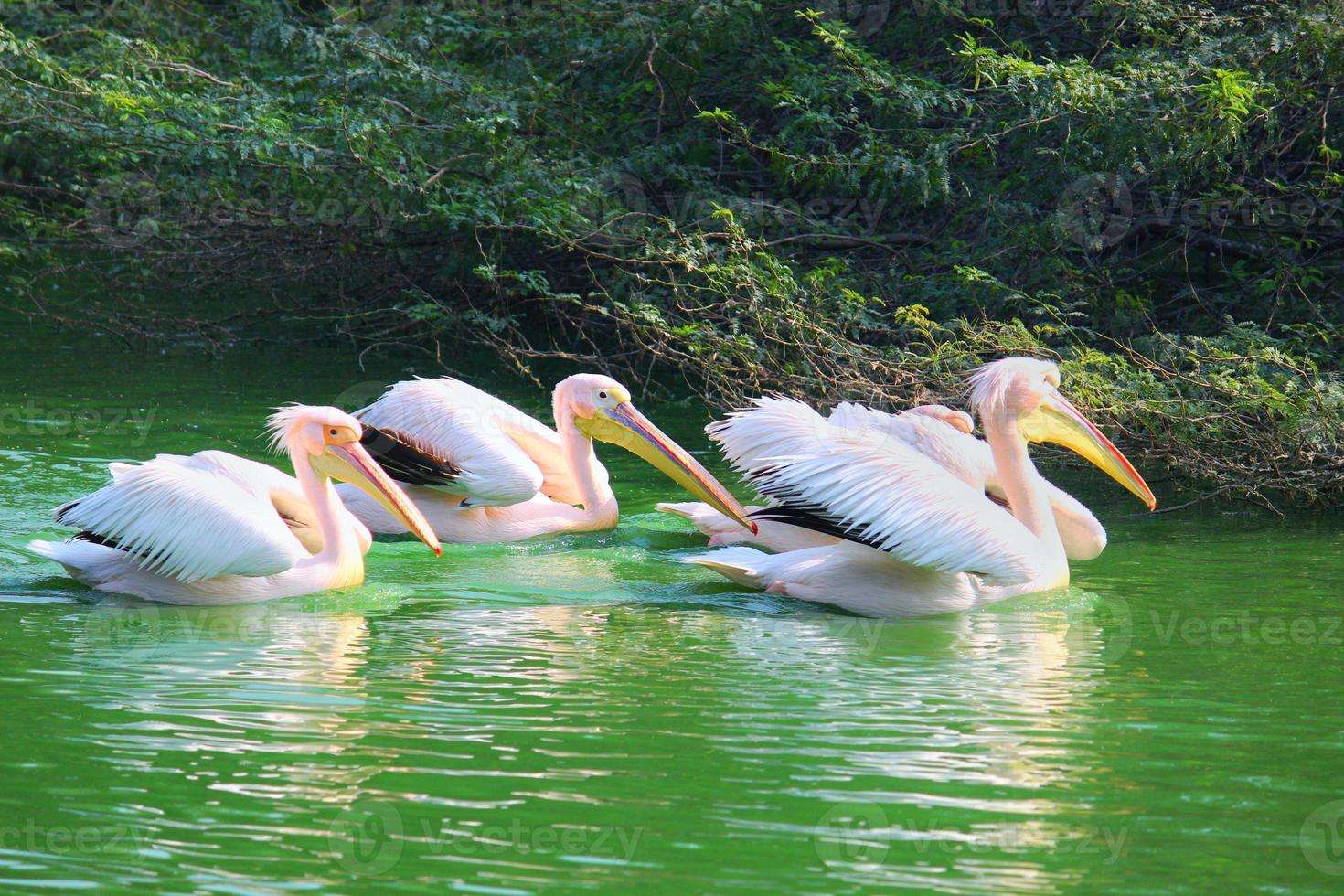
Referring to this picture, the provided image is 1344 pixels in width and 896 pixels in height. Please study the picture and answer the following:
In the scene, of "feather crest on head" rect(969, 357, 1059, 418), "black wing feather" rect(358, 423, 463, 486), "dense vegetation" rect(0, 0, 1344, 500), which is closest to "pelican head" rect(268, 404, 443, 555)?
"black wing feather" rect(358, 423, 463, 486)

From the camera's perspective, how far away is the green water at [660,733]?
3248 millimetres

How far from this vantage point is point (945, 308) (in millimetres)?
9148

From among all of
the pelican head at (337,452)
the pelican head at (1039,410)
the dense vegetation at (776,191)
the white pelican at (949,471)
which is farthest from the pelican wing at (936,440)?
the pelican head at (337,452)

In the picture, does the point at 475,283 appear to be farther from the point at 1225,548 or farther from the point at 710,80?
the point at 1225,548

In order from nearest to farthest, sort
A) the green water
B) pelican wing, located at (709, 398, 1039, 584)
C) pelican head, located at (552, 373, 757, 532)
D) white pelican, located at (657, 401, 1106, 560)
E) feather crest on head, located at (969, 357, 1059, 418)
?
1. the green water
2. pelican wing, located at (709, 398, 1039, 584)
3. feather crest on head, located at (969, 357, 1059, 418)
4. white pelican, located at (657, 401, 1106, 560)
5. pelican head, located at (552, 373, 757, 532)

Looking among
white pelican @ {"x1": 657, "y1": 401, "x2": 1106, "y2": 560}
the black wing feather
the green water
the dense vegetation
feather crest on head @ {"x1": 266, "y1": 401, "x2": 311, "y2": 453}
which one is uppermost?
the dense vegetation

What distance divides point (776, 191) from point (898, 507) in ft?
18.8

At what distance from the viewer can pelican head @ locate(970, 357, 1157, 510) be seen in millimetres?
5938

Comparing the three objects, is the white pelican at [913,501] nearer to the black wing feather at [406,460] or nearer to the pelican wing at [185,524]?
the black wing feather at [406,460]

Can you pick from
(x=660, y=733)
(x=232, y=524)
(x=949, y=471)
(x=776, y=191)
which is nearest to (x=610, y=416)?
(x=949, y=471)

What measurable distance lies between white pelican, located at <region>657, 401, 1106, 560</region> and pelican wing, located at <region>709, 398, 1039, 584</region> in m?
0.46

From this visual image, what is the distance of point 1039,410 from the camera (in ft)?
19.9

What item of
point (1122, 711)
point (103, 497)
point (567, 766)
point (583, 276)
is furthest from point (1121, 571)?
point (583, 276)

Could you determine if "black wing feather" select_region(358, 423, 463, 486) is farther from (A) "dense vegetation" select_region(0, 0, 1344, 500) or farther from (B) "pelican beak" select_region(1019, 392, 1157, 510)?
(B) "pelican beak" select_region(1019, 392, 1157, 510)
